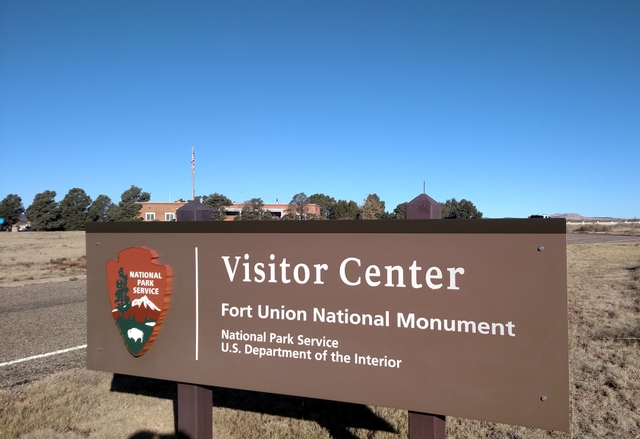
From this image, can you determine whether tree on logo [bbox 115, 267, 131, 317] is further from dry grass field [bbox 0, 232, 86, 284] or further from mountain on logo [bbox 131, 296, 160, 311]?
dry grass field [bbox 0, 232, 86, 284]

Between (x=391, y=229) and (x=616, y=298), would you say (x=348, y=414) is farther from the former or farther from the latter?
(x=616, y=298)

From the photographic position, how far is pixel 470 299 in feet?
7.54

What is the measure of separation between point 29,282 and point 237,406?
45.6 feet

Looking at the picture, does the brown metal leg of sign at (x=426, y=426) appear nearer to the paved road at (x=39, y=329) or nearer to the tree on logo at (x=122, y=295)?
the tree on logo at (x=122, y=295)

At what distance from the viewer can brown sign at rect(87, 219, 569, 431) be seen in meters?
2.22

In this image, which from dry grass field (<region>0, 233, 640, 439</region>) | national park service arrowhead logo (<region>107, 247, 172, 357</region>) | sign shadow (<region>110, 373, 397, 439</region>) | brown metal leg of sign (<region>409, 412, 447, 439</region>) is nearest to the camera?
brown metal leg of sign (<region>409, 412, 447, 439</region>)

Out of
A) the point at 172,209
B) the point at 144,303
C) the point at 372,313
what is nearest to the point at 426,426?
the point at 372,313

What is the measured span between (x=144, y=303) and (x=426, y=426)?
1.86 meters

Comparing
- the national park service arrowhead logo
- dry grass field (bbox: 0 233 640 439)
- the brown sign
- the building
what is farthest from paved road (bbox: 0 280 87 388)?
the brown sign

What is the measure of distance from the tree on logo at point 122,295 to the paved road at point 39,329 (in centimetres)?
275

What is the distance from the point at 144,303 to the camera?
2986mm

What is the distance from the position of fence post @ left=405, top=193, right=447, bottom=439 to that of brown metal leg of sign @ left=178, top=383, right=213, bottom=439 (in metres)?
1.36

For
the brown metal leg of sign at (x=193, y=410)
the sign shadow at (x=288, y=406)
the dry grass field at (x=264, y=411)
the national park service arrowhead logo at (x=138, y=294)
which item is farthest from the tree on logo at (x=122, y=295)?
the dry grass field at (x=264, y=411)

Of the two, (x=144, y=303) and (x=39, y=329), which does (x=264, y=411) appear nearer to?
(x=144, y=303)
